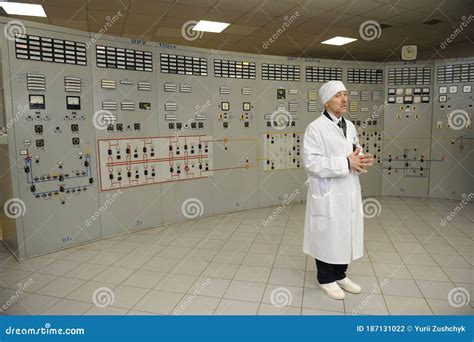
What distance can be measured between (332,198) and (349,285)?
776 mm

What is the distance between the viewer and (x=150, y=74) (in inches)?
164

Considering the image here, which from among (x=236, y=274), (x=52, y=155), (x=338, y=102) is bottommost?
(x=236, y=274)

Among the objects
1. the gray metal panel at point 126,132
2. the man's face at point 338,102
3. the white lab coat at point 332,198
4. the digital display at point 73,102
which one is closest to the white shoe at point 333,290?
the white lab coat at point 332,198

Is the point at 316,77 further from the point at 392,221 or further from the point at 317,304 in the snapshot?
the point at 317,304

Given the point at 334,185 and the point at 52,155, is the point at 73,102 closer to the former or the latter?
the point at 52,155

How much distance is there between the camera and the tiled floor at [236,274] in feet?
8.02

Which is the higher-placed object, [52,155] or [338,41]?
[338,41]

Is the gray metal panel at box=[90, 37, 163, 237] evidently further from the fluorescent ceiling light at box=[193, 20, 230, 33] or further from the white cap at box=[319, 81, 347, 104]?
the white cap at box=[319, 81, 347, 104]

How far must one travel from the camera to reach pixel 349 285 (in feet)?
8.64

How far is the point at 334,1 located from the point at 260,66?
1354 millimetres

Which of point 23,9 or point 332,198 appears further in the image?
point 23,9

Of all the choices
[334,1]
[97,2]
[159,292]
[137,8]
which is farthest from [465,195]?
[97,2]

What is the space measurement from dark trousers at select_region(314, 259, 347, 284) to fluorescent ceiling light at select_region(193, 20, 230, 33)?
447cm

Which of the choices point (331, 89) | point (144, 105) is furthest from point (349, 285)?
point (144, 105)
